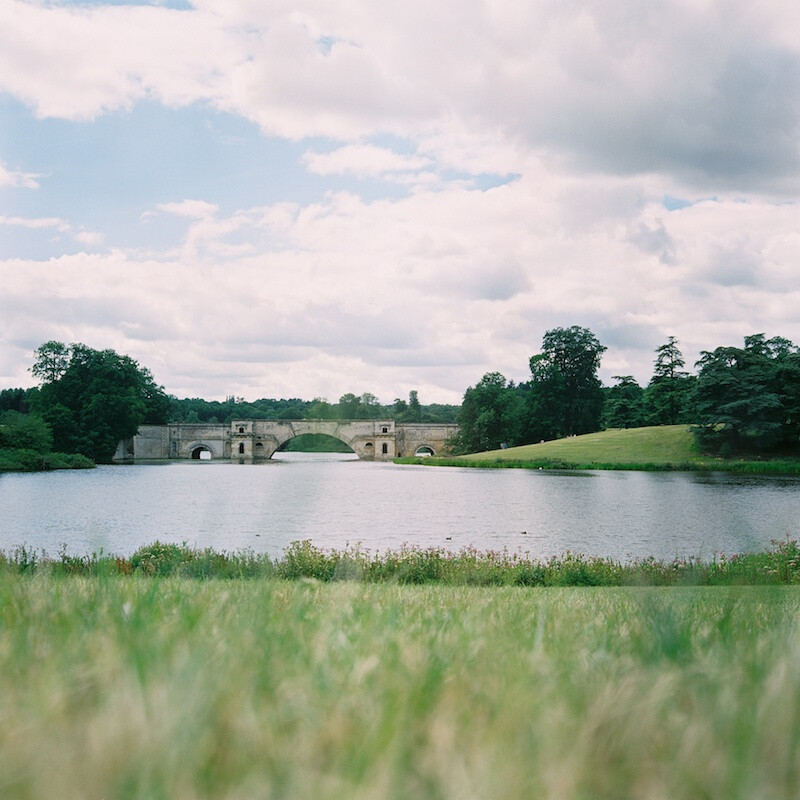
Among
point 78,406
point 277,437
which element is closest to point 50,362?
point 78,406

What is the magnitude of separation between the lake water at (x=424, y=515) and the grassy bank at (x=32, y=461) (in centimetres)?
1428

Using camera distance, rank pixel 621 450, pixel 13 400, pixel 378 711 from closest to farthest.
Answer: pixel 378 711
pixel 621 450
pixel 13 400

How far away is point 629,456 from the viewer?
215ft

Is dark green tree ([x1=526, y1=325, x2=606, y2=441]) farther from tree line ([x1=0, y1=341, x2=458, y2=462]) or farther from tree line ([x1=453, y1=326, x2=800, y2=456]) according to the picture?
tree line ([x1=0, y1=341, x2=458, y2=462])

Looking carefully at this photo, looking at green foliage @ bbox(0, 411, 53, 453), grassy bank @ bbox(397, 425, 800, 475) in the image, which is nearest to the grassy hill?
grassy bank @ bbox(397, 425, 800, 475)

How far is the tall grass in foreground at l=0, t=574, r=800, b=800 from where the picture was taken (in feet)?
3.21

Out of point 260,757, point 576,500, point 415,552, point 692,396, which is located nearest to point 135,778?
point 260,757

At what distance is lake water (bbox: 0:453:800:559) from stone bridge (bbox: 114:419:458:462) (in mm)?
62890

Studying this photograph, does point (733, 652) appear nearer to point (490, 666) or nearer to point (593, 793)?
point (490, 666)

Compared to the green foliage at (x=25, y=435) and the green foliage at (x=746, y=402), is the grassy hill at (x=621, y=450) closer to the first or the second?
the green foliage at (x=746, y=402)

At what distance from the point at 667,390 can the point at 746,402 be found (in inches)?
1072

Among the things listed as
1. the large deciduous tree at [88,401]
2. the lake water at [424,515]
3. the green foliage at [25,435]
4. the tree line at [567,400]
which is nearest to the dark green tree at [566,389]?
the tree line at [567,400]

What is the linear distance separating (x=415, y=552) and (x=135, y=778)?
50.3ft

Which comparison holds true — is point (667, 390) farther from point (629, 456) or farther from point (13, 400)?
point (13, 400)
